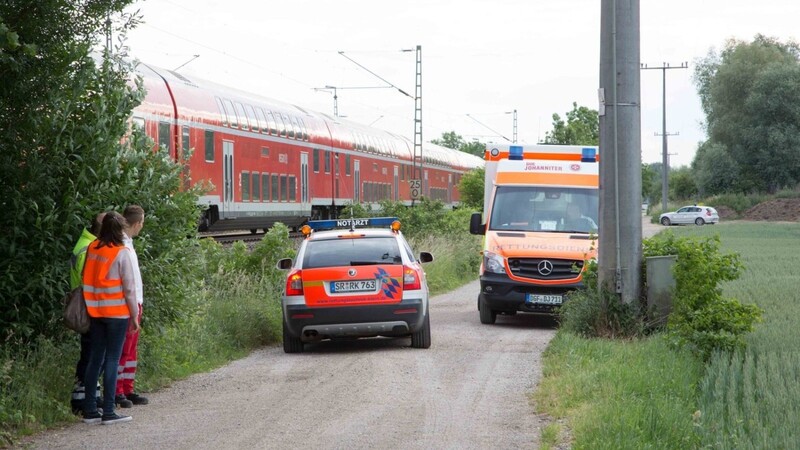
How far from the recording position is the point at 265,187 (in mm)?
30141

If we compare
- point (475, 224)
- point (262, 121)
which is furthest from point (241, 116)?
point (475, 224)

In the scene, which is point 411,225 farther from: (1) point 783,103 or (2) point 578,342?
(1) point 783,103

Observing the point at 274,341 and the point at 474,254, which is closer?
the point at 274,341

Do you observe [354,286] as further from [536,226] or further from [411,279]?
[536,226]

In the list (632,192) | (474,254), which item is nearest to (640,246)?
(632,192)

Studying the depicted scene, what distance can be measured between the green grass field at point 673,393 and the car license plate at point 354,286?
2.10 meters

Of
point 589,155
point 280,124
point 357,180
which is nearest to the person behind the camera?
point 589,155

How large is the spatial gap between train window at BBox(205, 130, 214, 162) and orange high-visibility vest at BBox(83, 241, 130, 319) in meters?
16.6

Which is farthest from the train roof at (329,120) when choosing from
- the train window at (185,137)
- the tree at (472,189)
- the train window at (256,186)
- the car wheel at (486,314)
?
the car wheel at (486,314)

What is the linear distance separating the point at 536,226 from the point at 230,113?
38.6ft

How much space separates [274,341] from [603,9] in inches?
226

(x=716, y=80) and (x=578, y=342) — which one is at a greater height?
(x=716, y=80)

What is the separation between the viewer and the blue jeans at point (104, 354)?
9.52 meters

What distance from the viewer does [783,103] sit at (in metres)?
85.0
